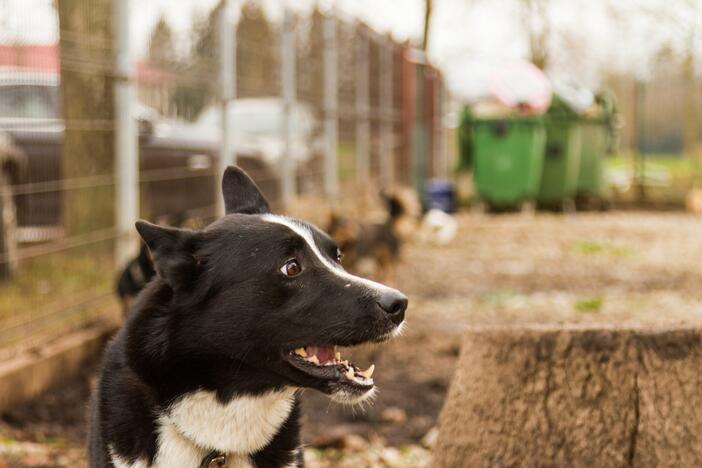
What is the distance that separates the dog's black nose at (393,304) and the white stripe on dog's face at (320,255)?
0.10ft

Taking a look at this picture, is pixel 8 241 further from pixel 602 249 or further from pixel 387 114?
pixel 387 114

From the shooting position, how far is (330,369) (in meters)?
2.68

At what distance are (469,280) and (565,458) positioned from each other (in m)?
6.32

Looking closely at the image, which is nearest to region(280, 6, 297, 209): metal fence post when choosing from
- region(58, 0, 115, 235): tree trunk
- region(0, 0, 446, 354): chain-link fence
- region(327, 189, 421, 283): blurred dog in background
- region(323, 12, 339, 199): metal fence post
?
region(0, 0, 446, 354): chain-link fence

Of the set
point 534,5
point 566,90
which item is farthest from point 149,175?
point 534,5

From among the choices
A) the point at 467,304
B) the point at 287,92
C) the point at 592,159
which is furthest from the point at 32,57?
the point at 592,159

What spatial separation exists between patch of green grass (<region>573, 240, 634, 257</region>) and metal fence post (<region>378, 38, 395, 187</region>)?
10.4 feet

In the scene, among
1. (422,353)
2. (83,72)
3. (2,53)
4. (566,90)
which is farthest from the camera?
(566,90)

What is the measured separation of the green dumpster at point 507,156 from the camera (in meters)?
15.6

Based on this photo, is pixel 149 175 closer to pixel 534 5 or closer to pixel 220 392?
pixel 220 392

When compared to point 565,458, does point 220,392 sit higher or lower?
higher

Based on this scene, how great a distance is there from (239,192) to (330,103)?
786cm

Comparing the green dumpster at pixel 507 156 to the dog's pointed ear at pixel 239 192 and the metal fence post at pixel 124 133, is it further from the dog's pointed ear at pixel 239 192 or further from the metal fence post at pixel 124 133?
the dog's pointed ear at pixel 239 192

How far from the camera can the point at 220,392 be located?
2.65m
